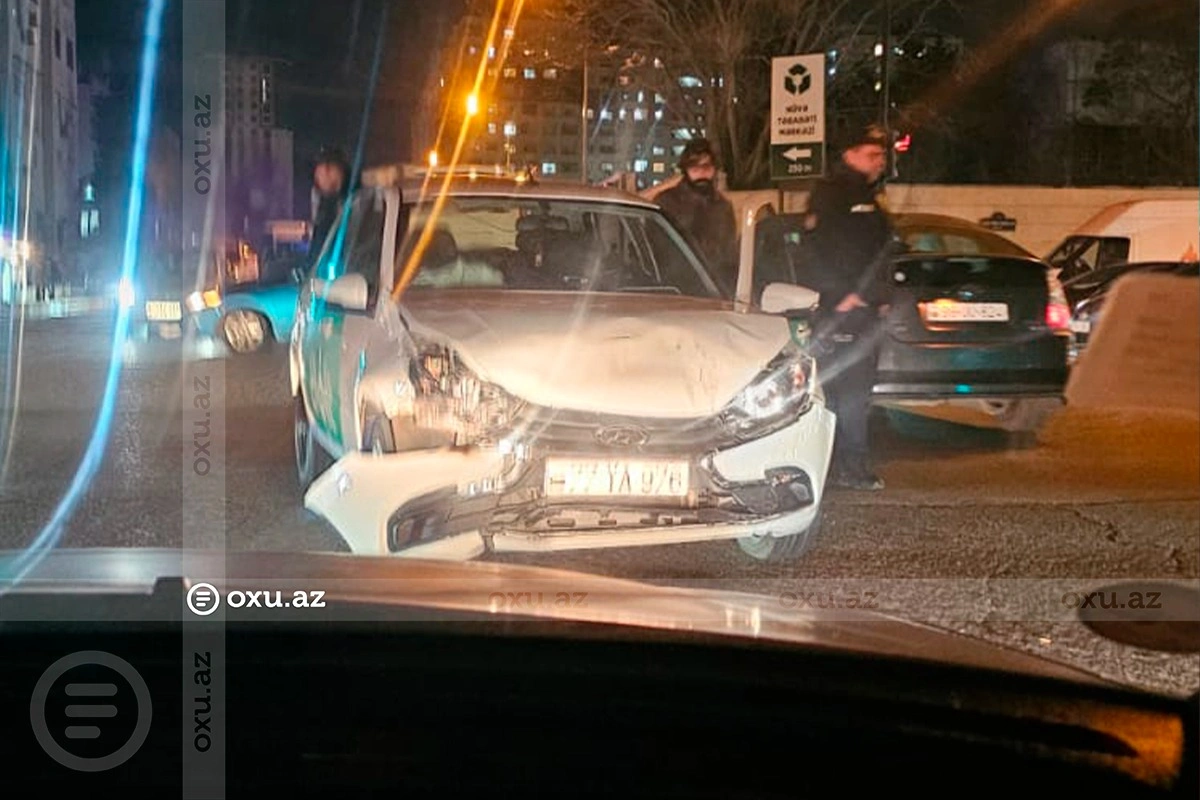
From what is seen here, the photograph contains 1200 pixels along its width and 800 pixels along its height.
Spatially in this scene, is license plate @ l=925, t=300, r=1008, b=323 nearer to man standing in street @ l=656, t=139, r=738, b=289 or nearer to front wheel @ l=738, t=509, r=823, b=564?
man standing in street @ l=656, t=139, r=738, b=289

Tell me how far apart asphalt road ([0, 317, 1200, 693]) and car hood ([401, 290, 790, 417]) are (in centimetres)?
79

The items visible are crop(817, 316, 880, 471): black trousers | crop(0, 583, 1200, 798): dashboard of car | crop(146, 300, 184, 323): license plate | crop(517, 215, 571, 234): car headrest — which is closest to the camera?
crop(0, 583, 1200, 798): dashboard of car

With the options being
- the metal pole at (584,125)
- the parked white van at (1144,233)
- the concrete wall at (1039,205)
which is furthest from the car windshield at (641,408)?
the metal pole at (584,125)

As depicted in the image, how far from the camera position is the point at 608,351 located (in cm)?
516

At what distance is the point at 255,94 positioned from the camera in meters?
26.2

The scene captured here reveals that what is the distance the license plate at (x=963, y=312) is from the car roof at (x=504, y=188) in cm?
248

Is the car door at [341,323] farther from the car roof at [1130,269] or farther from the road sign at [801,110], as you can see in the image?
the road sign at [801,110]

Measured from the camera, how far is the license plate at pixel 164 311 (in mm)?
15688

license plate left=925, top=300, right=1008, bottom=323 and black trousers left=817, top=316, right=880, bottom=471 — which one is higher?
license plate left=925, top=300, right=1008, bottom=323

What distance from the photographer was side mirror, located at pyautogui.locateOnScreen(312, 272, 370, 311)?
18.6ft

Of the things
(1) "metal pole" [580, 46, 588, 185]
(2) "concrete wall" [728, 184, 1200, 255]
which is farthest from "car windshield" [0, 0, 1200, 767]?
(1) "metal pole" [580, 46, 588, 185]

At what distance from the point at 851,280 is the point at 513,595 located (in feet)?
15.2

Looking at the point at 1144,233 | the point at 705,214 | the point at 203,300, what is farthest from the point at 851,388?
the point at 1144,233

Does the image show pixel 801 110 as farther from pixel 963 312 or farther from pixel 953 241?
pixel 963 312
